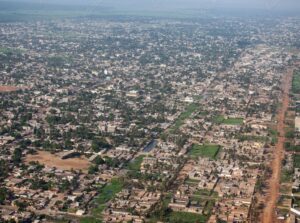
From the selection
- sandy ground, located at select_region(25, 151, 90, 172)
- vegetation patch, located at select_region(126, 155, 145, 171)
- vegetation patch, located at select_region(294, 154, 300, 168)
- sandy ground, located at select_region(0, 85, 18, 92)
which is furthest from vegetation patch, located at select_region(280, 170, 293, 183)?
sandy ground, located at select_region(0, 85, 18, 92)

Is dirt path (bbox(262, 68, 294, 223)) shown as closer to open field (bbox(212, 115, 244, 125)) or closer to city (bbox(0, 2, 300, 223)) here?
city (bbox(0, 2, 300, 223))

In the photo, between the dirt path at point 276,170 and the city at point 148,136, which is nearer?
the dirt path at point 276,170

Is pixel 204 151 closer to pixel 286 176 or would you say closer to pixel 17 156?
pixel 286 176

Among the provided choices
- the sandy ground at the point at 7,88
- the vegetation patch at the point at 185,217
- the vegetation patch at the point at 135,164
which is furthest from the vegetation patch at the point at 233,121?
the sandy ground at the point at 7,88

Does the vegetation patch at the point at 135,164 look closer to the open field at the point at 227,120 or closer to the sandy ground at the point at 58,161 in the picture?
the sandy ground at the point at 58,161

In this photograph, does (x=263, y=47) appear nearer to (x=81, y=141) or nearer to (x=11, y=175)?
(x=81, y=141)
